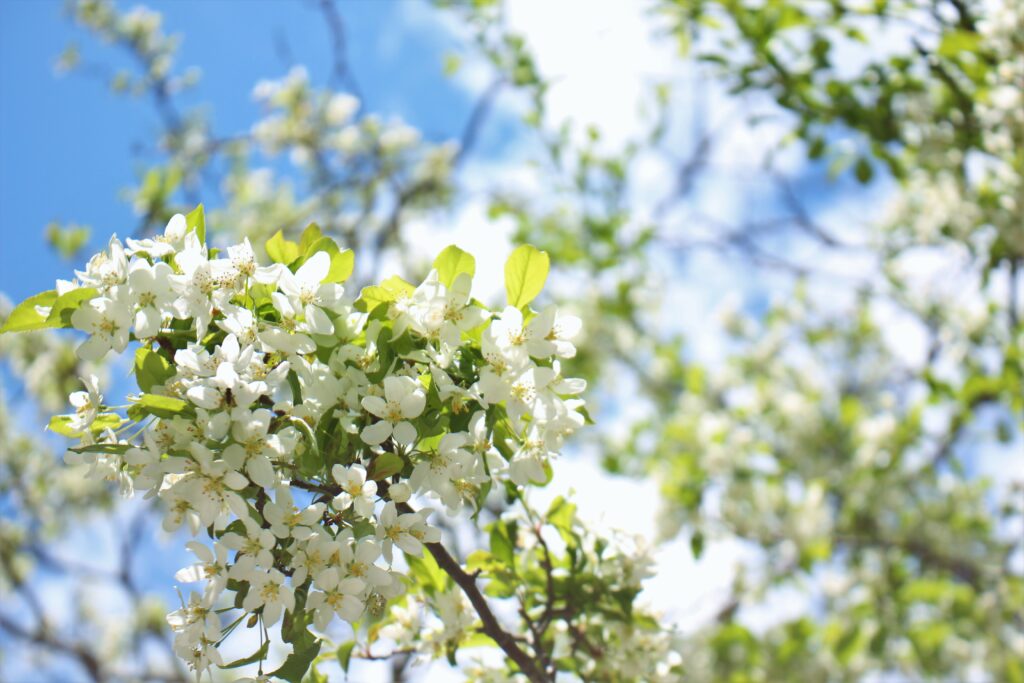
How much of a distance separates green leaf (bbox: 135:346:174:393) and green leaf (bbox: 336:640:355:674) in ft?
2.00

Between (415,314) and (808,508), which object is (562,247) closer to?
(808,508)

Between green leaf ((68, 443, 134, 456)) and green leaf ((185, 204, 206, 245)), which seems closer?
green leaf ((68, 443, 134, 456))

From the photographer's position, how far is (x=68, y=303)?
111 cm

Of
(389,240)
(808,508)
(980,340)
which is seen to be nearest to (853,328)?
(980,340)

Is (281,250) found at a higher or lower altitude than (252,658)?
higher

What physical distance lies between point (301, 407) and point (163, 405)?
157 millimetres

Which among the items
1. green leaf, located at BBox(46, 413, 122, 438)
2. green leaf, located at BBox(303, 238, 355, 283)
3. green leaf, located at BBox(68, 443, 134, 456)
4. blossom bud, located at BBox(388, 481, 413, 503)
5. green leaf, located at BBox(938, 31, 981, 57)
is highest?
green leaf, located at BBox(938, 31, 981, 57)

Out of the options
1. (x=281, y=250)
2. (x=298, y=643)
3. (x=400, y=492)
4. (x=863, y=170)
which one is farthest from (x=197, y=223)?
(x=863, y=170)

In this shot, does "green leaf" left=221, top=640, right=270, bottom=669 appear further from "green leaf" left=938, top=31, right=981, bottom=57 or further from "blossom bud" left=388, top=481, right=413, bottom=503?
"green leaf" left=938, top=31, right=981, bottom=57

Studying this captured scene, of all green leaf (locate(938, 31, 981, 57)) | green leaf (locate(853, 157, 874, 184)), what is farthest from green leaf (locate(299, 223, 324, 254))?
green leaf (locate(853, 157, 874, 184))

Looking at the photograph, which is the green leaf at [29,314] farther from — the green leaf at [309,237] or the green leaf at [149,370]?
the green leaf at [309,237]

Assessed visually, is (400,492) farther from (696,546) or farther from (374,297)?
(696,546)

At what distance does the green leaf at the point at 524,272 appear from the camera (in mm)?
1172

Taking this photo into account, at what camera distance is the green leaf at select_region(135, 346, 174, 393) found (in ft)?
3.49
